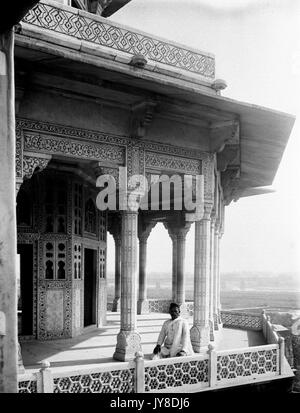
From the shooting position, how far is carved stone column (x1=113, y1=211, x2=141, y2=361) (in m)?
6.88

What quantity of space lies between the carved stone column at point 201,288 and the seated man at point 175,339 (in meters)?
1.56

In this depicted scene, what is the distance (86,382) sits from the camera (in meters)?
5.20

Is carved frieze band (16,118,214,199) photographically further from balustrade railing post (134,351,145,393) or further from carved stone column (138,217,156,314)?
carved stone column (138,217,156,314)

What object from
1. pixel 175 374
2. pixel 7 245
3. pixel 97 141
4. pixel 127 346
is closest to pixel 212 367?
pixel 175 374

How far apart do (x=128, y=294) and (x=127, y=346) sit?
2.57 feet

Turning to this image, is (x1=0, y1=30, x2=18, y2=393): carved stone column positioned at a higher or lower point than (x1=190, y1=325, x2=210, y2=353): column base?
higher

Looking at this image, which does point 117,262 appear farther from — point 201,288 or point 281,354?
point 281,354

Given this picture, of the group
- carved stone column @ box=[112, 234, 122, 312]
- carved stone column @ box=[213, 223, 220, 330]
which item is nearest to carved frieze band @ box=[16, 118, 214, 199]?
carved stone column @ box=[213, 223, 220, 330]

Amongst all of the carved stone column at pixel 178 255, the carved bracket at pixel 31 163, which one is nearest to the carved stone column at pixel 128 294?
the carved bracket at pixel 31 163

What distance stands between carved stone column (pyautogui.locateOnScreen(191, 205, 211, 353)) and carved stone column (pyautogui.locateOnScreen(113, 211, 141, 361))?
1.30 m
